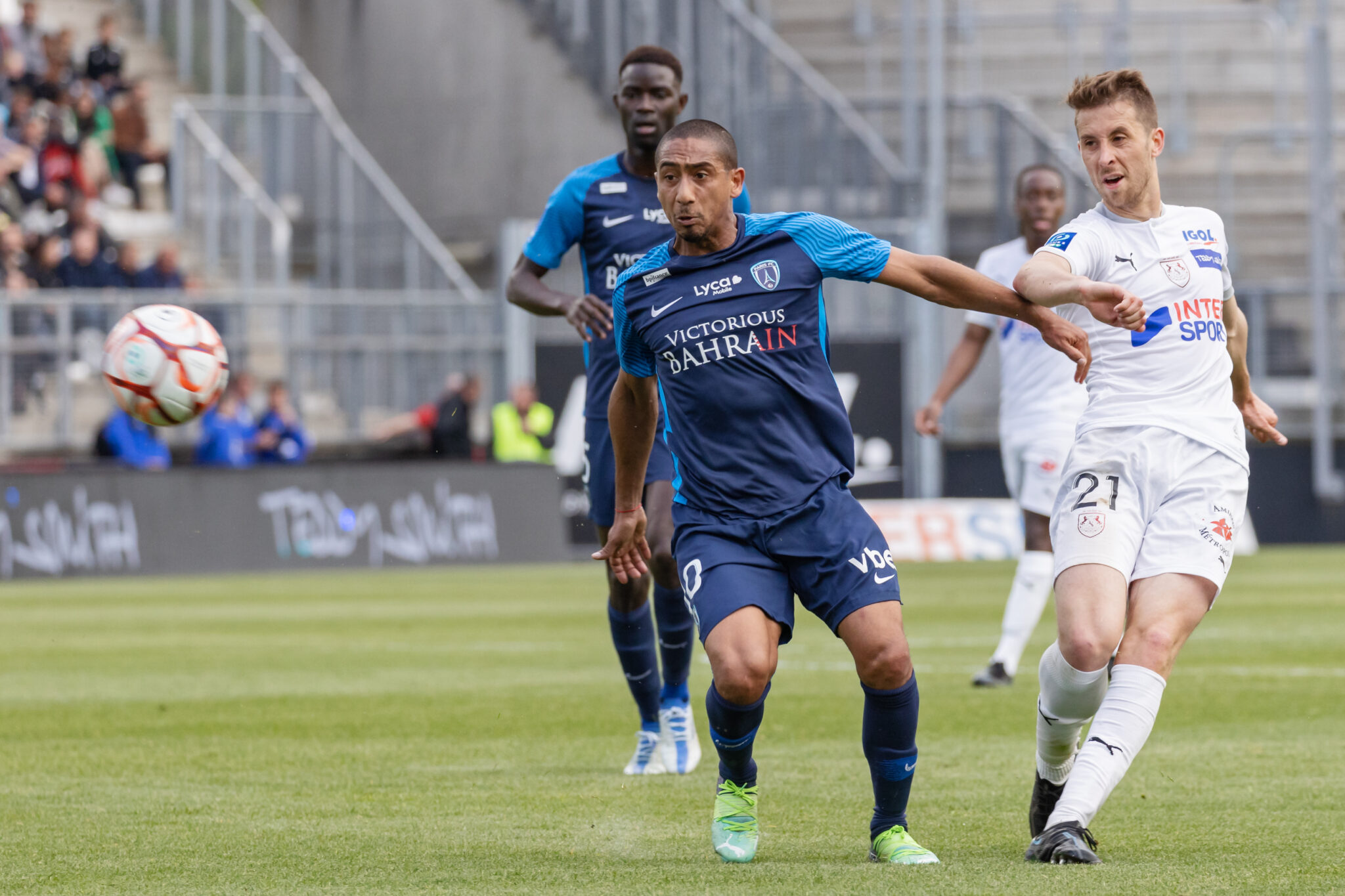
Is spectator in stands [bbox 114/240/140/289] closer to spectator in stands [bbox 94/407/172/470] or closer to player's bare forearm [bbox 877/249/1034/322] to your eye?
spectator in stands [bbox 94/407/172/470]

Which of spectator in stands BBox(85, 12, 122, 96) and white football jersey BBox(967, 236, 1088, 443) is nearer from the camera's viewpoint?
white football jersey BBox(967, 236, 1088, 443)

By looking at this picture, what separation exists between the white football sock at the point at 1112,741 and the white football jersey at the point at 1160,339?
27.2 inches

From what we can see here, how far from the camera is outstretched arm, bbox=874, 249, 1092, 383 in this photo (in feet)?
17.5

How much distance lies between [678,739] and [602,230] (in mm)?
1894

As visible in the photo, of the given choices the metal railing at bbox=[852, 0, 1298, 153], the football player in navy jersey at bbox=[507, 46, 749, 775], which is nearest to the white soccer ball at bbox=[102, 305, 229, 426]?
the football player in navy jersey at bbox=[507, 46, 749, 775]

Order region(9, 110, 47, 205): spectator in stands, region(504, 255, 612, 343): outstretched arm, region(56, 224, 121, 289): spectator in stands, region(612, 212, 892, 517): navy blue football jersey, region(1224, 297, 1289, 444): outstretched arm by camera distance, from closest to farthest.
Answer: region(612, 212, 892, 517): navy blue football jersey < region(1224, 297, 1289, 444): outstretched arm < region(504, 255, 612, 343): outstretched arm < region(56, 224, 121, 289): spectator in stands < region(9, 110, 47, 205): spectator in stands

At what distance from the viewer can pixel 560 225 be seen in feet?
25.5

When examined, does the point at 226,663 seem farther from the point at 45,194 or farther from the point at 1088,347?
the point at 45,194

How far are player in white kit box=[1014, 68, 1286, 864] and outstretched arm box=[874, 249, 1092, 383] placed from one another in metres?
0.06

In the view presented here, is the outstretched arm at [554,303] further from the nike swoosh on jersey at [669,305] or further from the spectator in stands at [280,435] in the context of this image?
the spectator in stands at [280,435]

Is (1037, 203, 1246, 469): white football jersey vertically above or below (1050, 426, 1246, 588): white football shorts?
above

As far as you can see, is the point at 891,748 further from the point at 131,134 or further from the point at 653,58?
the point at 131,134

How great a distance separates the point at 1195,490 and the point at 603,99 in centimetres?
2534

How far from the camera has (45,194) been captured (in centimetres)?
2483
